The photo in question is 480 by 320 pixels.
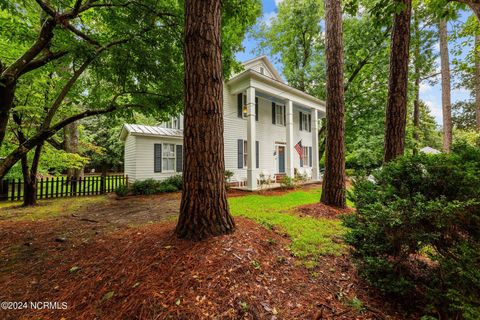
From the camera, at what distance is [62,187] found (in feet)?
30.5

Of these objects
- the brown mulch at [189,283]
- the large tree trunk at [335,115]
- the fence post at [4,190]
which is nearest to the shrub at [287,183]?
the large tree trunk at [335,115]

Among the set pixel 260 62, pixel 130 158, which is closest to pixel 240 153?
pixel 130 158

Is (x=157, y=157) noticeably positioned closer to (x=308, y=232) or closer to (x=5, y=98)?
(x=5, y=98)

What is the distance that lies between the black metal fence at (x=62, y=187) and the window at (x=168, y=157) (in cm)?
220

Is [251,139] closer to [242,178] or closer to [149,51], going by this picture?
[242,178]

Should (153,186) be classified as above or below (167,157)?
below

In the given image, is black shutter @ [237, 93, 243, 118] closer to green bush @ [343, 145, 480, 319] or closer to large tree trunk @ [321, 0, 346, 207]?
large tree trunk @ [321, 0, 346, 207]

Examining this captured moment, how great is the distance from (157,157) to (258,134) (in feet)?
21.2

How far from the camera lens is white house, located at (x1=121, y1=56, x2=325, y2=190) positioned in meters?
10.2

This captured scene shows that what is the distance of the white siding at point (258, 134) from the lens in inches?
462

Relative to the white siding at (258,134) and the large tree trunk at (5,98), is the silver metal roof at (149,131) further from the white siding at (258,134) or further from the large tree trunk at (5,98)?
the large tree trunk at (5,98)

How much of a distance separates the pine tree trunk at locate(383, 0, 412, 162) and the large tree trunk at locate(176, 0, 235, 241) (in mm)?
3825

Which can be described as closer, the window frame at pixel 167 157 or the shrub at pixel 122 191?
the shrub at pixel 122 191

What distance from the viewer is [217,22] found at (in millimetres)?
2846
